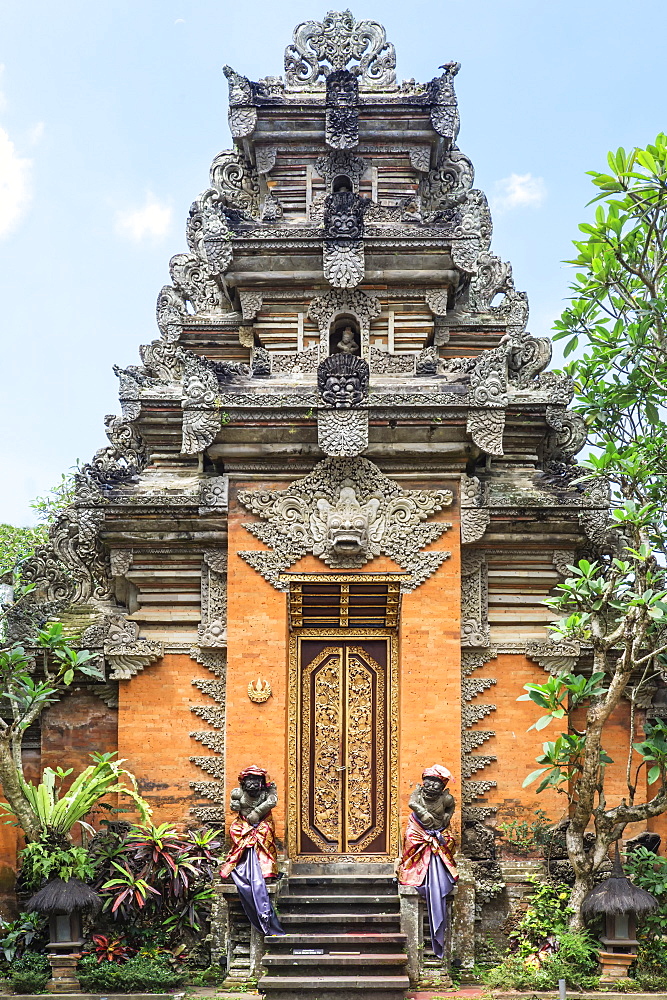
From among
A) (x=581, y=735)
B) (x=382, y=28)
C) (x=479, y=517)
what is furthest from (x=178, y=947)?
(x=382, y=28)

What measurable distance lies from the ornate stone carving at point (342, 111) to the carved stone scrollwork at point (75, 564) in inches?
221

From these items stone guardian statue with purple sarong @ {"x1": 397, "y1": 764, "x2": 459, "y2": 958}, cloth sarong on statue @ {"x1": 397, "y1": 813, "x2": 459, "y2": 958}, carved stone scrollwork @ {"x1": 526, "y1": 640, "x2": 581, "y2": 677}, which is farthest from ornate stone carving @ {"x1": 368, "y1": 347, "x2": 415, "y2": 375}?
cloth sarong on statue @ {"x1": 397, "y1": 813, "x2": 459, "y2": 958}

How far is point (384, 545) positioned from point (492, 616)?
1.72m

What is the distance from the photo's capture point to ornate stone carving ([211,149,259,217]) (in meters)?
15.9

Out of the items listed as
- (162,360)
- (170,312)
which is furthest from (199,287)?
(162,360)

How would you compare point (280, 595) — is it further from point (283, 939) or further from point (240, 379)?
point (283, 939)

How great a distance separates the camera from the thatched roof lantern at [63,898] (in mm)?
11453

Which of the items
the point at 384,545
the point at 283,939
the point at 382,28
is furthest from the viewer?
the point at 382,28

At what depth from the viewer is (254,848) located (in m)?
11.9

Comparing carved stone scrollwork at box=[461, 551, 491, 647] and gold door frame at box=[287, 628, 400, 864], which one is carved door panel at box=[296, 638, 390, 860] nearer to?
gold door frame at box=[287, 628, 400, 864]

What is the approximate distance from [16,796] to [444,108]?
32.9ft

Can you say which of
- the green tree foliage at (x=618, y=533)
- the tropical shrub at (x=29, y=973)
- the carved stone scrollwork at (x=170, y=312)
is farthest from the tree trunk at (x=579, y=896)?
the carved stone scrollwork at (x=170, y=312)

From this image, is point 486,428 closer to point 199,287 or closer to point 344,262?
point 344,262

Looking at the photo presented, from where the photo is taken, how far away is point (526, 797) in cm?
1310
